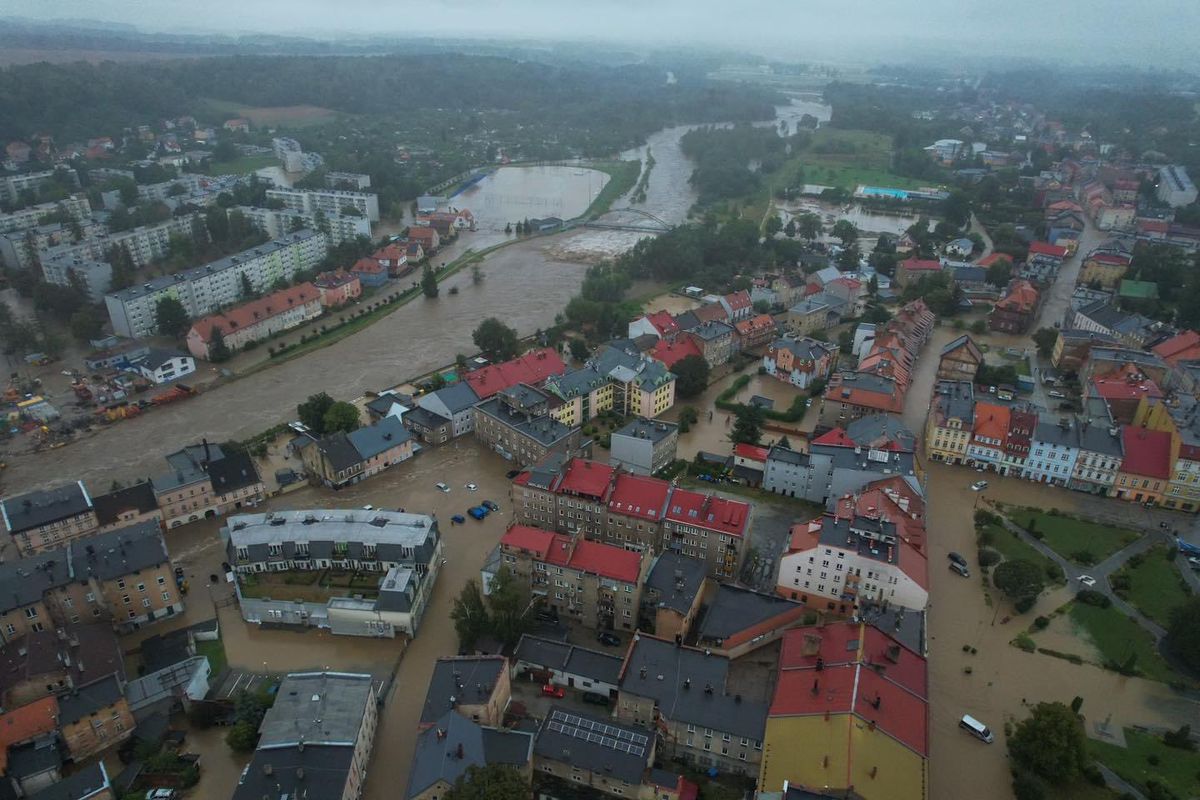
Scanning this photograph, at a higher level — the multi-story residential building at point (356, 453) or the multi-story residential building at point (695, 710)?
the multi-story residential building at point (695, 710)

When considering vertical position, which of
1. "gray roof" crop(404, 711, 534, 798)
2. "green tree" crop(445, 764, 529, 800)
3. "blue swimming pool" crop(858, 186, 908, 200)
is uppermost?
"green tree" crop(445, 764, 529, 800)

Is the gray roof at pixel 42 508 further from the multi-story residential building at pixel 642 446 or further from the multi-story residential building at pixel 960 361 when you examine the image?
the multi-story residential building at pixel 960 361

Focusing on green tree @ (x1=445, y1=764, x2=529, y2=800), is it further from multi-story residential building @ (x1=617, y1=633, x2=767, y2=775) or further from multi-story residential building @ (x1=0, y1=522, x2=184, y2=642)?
multi-story residential building @ (x1=0, y1=522, x2=184, y2=642)

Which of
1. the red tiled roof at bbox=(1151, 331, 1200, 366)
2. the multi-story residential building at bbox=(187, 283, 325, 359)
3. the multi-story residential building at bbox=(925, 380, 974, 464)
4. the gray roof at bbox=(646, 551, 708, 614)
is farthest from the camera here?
the multi-story residential building at bbox=(187, 283, 325, 359)

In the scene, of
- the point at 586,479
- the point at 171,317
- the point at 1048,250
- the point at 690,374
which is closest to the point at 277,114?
the point at 171,317

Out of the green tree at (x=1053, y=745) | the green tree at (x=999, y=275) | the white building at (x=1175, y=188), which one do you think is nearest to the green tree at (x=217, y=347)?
the green tree at (x=1053, y=745)

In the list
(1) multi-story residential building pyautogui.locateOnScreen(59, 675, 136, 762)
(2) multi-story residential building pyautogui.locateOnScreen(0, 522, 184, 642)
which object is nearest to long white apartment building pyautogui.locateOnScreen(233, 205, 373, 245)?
(2) multi-story residential building pyautogui.locateOnScreen(0, 522, 184, 642)
